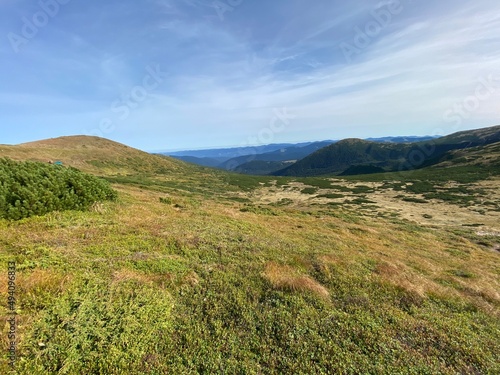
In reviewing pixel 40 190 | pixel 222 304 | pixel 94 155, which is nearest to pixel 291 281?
pixel 222 304

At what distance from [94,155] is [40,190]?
10264cm

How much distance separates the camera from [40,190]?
46.9 feet

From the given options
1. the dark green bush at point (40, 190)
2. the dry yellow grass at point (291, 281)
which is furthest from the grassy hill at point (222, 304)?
the dark green bush at point (40, 190)

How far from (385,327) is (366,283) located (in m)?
3.22

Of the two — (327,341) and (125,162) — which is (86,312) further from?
(125,162)

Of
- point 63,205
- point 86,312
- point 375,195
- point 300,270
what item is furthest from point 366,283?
point 375,195

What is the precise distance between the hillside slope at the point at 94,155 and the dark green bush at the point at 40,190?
67.9 metres

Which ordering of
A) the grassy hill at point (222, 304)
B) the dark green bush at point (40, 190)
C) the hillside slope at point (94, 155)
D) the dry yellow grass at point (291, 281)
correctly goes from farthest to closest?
the hillside slope at point (94, 155), the dark green bush at point (40, 190), the dry yellow grass at point (291, 281), the grassy hill at point (222, 304)

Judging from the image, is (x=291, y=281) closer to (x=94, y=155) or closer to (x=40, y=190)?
(x=40, y=190)

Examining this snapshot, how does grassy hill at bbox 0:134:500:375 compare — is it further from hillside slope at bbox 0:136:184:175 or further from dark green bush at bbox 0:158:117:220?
hillside slope at bbox 0:136:184:175

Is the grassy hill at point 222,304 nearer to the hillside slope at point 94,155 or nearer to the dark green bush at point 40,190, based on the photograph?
the dark green bush at point 40,190

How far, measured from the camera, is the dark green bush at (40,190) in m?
13.1

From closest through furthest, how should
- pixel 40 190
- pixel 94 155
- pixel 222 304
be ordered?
pixel 222 304
pixel 40 190
pixel 94 155

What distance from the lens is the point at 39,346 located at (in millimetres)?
6105
